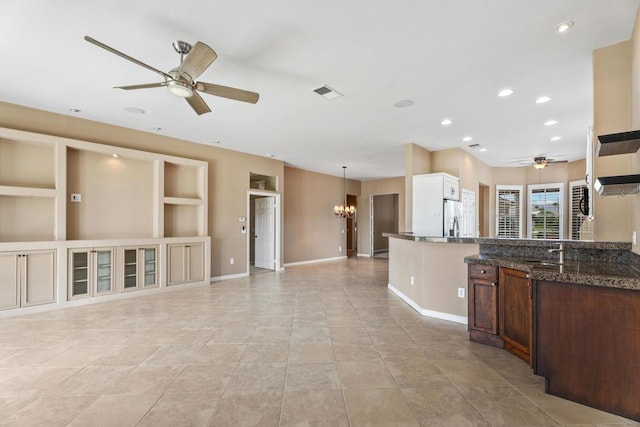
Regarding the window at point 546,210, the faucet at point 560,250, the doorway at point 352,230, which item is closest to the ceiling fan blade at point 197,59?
the faucet at point 560,250

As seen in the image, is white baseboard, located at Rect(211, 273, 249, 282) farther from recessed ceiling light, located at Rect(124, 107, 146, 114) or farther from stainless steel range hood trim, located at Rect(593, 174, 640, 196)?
stainless steel range hood trim, located at Rect(593, 174, 640, 196)

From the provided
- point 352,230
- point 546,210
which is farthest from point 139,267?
point 546,210

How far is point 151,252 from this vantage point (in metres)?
5.09

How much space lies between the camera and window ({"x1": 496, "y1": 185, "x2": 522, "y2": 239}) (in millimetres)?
8750

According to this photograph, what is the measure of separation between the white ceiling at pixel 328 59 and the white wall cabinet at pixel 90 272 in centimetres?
214

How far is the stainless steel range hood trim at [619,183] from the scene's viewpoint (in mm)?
1899

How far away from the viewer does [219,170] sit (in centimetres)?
634

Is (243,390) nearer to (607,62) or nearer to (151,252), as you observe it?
(151,252)

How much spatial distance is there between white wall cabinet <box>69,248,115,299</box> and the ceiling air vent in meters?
4.07

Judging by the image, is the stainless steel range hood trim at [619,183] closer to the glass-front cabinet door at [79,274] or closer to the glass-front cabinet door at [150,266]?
the glass-front cabinet door at [150,266]

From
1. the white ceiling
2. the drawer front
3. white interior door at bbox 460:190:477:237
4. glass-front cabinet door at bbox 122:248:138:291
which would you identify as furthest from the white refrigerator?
glass-front cabinet door at bbox 122:248:138:291

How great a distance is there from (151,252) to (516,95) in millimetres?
6063

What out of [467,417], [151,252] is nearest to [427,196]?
[467,417]

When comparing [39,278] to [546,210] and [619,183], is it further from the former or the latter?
[546,210]
